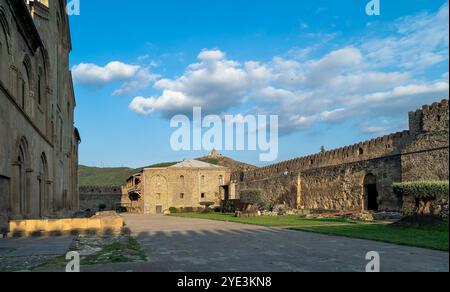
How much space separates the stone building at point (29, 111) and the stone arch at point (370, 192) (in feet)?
62.6

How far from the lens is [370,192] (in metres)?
27.5

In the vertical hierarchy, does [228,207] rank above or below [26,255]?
below

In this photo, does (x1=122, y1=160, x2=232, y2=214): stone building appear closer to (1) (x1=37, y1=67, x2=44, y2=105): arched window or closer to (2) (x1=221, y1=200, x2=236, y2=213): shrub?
(2) (x1=221, y1=200, x2=236, y2=213): shrub

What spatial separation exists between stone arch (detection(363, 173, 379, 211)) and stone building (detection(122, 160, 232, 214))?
2763cm

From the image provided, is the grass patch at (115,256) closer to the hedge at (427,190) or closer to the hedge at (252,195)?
the hedge at (427,190)

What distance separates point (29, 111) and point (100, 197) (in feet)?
179

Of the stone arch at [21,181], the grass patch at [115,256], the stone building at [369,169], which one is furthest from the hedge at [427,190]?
the stone arch at [21,181]

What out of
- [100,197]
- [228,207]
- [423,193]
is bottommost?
[100,197]

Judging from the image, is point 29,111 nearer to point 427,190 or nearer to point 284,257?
point 284,257

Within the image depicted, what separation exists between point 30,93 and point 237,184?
113 feet

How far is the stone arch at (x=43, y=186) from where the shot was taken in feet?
73.7

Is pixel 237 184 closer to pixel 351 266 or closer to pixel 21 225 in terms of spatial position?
pixel 21 225

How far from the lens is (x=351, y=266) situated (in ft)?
23.1

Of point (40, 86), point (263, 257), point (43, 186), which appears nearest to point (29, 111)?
point (40, 86)
